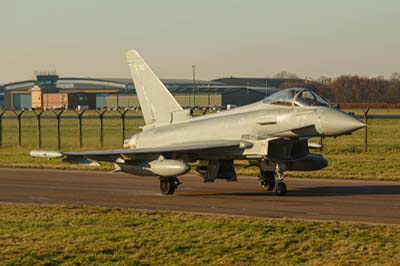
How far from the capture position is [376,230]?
48.5ft

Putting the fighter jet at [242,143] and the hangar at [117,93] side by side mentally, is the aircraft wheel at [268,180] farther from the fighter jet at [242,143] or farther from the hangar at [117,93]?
the hangar at [117,93]

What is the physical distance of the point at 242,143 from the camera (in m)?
21.6

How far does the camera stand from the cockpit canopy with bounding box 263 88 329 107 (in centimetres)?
2092

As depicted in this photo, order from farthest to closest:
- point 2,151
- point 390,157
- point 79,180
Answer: point 2,151, point 390,157, point 79,180

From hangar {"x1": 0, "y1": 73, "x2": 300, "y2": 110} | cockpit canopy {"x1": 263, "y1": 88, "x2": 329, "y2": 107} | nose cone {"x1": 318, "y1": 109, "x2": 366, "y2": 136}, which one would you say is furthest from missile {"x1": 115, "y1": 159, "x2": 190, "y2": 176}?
hangar {"x1": 0, "y1": 73, "x2": 300, "y2": 110}

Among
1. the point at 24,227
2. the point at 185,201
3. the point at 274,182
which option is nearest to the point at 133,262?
the point at 24,227

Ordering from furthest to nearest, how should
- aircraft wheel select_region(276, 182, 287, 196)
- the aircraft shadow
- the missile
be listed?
the aircraft shadow → aircraft wheel select_region(276, 182, 287, 196) → the missile

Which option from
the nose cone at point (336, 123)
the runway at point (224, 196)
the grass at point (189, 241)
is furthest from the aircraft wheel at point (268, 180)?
the grass at point (189, 241)

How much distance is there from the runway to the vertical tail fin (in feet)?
7.01

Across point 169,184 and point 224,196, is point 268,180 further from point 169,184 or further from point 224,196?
point 169,184

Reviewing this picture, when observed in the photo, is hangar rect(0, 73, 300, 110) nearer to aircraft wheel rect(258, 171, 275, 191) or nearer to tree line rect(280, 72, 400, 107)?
tree line rect(280, 72, 400, 107)

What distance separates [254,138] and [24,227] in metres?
7.70

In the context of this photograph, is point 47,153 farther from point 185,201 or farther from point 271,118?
point 271,118

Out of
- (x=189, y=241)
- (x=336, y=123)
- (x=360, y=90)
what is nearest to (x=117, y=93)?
(x=360, y=90)
